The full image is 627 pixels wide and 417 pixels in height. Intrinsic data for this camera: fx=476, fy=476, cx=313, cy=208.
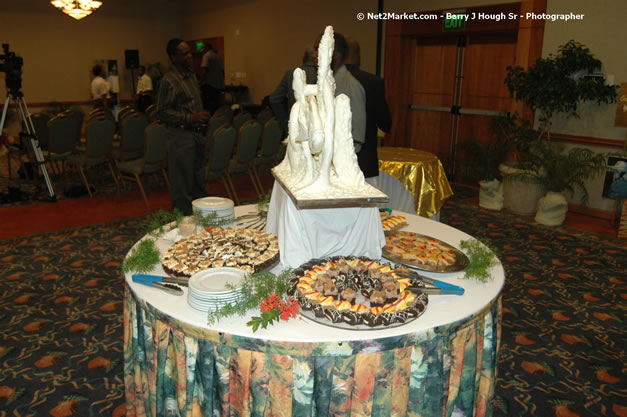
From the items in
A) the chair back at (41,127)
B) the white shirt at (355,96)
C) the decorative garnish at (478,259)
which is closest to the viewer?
the decorative garnish at (478,259)

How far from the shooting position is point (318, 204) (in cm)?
161

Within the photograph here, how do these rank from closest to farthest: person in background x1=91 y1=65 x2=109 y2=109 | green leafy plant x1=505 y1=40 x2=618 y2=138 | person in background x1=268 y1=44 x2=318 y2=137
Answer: person in background x1=268 y1=44 x2=318 y2=137 → green leafy plant x1=505 y1=40 x2=618 y2=138 → person in background x1=91 y1=65 x2=109 y2=109

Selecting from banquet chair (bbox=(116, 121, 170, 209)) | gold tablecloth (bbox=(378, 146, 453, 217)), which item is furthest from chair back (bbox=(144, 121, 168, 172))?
gold tablecloth (bbox=(378, 146, 453, 217))

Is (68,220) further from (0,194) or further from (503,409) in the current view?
(503,409)

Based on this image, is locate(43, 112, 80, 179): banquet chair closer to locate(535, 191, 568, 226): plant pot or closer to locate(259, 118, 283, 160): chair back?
locate(259, 118, 283, 160): chair back

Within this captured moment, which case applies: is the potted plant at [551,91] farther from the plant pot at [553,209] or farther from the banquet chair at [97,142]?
the banquet chair at [97,142]

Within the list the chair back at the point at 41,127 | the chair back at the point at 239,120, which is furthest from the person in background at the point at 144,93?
the chair back at the point at 239,120

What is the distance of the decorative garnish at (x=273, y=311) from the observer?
1.34m

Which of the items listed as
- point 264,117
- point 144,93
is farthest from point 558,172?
point 144,93

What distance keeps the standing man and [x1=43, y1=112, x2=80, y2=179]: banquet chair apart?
2.06m

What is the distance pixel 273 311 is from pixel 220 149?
394 centimetres

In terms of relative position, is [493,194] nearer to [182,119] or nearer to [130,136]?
[182,119]

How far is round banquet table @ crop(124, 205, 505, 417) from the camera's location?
1.35m

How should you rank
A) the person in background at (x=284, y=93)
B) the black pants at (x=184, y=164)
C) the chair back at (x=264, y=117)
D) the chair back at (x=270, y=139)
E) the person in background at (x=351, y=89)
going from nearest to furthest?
the person in background at (x=351, y=89) → the person in background at (x=284, y=93) → the black pants at (x=184, y=164) → the chair back at (x=270, y=139) → the chair back at (x=264, y=117)
